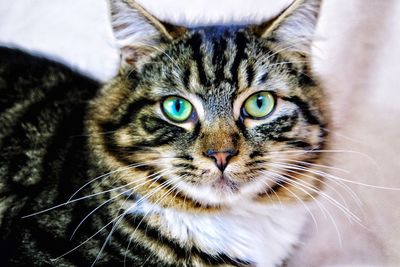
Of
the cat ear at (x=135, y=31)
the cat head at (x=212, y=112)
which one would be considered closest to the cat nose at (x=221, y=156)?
the cat head at (x=212, y=112)

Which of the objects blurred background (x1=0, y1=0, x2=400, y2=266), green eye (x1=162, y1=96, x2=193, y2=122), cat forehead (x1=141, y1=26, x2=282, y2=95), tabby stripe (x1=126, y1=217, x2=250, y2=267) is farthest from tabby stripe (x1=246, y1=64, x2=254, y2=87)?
tabby stripe (x1=126, y1=217, x2=250, y2=267)

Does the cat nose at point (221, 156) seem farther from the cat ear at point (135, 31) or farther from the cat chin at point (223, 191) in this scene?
the cat ear at point (135, 31)

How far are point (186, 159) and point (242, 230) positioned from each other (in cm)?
21

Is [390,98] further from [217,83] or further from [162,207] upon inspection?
[162,207]

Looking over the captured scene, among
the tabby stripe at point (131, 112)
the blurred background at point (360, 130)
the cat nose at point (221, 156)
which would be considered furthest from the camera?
the blurred background at point (360, 130)

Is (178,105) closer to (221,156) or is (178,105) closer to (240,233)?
(221,156)

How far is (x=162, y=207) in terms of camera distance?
3.31ft

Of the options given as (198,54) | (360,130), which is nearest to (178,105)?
(198,54)

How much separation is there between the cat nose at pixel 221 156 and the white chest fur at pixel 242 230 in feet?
0.50

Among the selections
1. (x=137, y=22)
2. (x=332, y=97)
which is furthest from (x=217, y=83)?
(x=332, y=97)

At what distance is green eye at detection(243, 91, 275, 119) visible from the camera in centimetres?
96

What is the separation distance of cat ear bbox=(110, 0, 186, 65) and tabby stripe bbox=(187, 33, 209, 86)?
0.03 m

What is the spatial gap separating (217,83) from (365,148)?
47 cm

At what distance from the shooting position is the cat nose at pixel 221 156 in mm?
894
